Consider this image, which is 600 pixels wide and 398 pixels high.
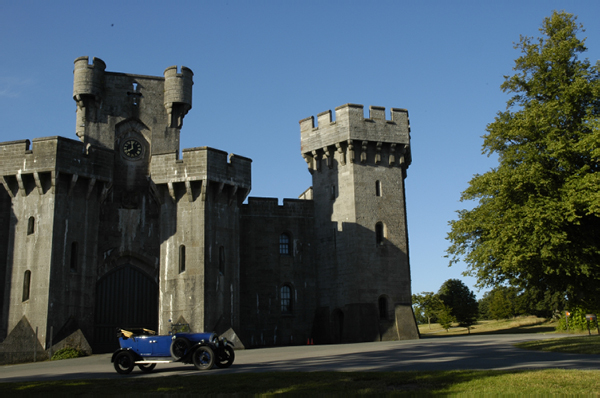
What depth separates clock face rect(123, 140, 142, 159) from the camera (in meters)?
31.9

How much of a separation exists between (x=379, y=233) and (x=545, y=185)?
43.5 ft

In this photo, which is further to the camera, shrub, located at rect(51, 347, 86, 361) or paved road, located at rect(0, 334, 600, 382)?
shrub, located at rect(51, 347, 86, 361)

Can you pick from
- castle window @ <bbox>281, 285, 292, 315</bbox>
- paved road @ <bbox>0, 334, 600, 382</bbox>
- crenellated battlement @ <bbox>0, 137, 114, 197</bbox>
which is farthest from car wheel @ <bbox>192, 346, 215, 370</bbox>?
castle window @ <bbox>281, 285, 292, 315</bbox>

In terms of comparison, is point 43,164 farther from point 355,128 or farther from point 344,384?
point 344,384

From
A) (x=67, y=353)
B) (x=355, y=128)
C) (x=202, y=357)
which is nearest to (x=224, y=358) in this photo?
(x=202, y=357)

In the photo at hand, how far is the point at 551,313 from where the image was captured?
2199 inches

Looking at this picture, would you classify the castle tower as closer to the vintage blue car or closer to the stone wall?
the stone wall

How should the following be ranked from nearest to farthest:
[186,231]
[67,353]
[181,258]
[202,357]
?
[202,357] < [67,353] < [181,258] < [186,231]

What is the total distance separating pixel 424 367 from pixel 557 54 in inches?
586

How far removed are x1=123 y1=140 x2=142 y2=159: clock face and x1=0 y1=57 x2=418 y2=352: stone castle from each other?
0.19 ft

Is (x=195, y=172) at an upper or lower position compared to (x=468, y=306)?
upper

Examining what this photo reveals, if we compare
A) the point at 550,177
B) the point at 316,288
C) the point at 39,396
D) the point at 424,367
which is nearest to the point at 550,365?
the point at 424,367

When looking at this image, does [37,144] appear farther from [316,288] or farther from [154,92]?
[316,288]

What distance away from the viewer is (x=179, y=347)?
16.2m
